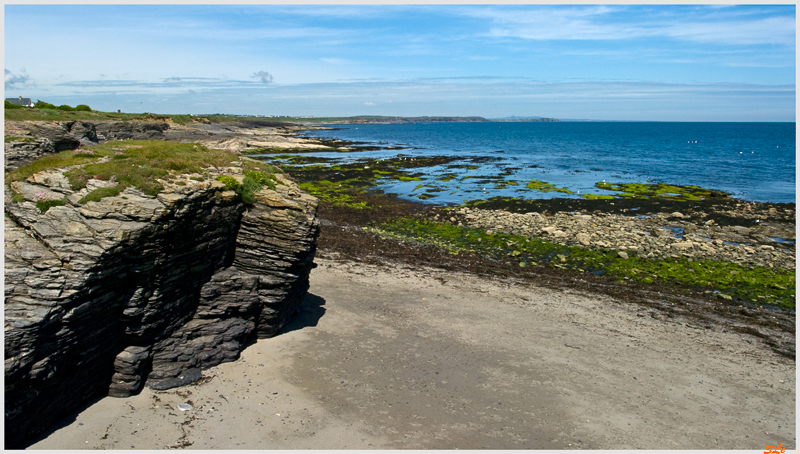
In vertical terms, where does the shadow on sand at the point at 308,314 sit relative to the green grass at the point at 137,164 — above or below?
below

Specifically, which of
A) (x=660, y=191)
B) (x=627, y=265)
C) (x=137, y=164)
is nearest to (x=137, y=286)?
(x=137, y=164)

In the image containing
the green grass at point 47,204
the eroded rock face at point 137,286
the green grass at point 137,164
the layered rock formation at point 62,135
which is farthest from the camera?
the layered rock formation at point 62,135

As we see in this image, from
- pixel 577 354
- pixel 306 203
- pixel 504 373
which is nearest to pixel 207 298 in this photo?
pixel 306 203

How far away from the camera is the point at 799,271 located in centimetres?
2397

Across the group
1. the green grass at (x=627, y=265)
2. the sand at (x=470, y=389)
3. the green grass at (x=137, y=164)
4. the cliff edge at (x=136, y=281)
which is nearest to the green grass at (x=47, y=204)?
the cliff edge at (x=136, y=281)

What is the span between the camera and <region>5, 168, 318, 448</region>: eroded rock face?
10938mm

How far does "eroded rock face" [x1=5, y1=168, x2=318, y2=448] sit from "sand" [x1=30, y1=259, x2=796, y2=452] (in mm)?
788

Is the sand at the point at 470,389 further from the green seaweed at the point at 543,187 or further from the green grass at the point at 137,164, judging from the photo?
the green seaweed at the point at 543,187

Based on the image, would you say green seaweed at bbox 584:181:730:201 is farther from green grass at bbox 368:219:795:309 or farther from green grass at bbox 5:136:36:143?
green grass at bbox 5:136:36:143

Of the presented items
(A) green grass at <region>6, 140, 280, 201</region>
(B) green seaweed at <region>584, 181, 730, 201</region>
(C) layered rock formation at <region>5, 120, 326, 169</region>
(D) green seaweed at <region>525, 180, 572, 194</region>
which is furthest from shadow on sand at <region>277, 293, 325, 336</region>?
(B) green seaweed at <region>584, 181, 730, 201</region>

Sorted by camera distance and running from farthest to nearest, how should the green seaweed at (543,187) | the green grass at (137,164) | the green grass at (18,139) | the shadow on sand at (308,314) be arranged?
the green seaweed at (543,187), the green grass at (18,139), the shadow on sand at (308,314), the green grass at (137,164)

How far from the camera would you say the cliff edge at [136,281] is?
1096 cm

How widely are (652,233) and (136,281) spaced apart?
29.8m

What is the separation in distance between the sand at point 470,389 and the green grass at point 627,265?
4.93 metres
